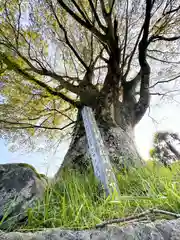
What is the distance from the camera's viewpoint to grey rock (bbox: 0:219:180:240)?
2.27ft

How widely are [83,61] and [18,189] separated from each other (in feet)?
9.68

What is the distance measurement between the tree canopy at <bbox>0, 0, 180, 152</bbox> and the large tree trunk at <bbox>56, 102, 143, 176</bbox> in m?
0.38

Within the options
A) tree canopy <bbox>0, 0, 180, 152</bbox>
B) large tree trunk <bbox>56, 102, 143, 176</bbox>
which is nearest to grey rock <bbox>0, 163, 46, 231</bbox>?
large tree trunk <bbox>56, 102, 143, 176</bbox>

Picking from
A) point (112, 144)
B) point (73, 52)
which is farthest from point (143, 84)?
point (73, 52)

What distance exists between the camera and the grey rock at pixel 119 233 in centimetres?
69

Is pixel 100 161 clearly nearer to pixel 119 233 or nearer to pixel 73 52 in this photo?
pixel 119 233

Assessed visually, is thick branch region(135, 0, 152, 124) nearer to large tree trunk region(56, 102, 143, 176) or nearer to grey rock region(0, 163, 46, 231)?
large tree trunk region(56, 102, 143, 176)

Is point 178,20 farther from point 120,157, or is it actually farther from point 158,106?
point 120,157

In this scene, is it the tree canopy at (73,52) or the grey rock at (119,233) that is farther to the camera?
the tree canopy at (73,52)

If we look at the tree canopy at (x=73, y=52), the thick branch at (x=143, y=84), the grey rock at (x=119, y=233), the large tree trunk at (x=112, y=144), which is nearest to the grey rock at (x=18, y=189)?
the grey rock at (x=119, y=233)

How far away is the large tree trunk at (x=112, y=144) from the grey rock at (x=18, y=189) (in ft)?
2.63

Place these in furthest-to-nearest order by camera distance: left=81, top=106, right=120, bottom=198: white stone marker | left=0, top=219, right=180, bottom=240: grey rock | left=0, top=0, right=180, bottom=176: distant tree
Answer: left=0, top=0, right=180, bottom=176: distant tree → left=81, top=106, right=120, bottom=198: white stone marker → left=0, top=219, right=180, bottom=240: grey rock

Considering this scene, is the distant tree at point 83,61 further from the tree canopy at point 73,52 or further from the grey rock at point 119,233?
the grey rock at point 119,233

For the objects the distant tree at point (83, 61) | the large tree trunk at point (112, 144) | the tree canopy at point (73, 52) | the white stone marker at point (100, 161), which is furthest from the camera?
the tree canopy at point (73, 52)
